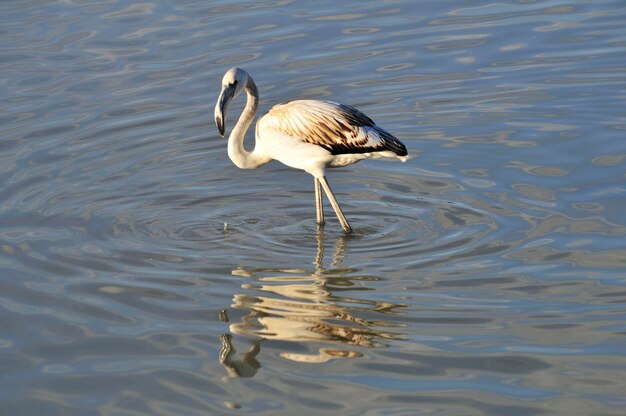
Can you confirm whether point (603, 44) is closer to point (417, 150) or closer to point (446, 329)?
point (417, 150)

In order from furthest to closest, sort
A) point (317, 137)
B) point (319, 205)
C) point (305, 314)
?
point (319, 205) < point (317, 137) < point (305, 314)

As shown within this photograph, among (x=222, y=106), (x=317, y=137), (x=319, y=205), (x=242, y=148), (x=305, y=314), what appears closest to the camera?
(x=305, y=314)

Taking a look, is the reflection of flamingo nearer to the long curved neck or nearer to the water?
the water

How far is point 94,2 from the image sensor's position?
18.3 meters

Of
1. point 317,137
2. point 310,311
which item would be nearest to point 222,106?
point 317,137

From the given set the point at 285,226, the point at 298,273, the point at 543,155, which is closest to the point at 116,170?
the point at 285,226

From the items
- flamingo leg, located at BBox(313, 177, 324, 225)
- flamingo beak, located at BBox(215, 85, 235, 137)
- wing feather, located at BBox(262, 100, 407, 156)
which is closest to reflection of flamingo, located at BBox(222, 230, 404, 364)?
flamingo leg, located at BBox(313, 177, 324, 225)

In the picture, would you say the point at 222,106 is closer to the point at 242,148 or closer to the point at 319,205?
the point at 242,148

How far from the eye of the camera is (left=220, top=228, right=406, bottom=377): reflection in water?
7.88m

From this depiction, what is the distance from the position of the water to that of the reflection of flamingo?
0.08 ft

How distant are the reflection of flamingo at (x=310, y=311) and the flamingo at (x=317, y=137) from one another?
105 cm

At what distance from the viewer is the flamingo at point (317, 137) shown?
33.7 ft

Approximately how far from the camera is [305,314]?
8570 mm

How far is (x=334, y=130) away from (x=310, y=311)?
2.15 m
